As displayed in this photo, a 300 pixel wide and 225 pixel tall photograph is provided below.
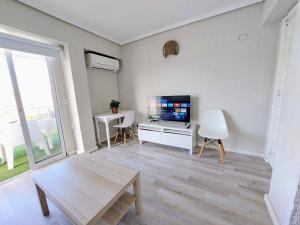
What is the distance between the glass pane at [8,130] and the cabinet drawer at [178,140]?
2.50 meters

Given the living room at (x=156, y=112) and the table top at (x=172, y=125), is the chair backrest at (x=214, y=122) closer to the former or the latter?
the living room at (x=156, y=112)

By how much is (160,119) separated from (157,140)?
1.69 feet

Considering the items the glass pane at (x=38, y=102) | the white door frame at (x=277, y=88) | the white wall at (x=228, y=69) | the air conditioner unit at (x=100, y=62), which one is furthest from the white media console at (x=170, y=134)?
the glass pane at (x=38, y=102)

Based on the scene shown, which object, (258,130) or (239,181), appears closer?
(239,181)

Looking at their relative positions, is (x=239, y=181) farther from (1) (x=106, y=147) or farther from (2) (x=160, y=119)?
(1) (x=106, y=147)

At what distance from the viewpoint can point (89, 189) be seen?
42.2 inches

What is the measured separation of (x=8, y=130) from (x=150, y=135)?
7.92 ft

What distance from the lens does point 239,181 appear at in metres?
1.69

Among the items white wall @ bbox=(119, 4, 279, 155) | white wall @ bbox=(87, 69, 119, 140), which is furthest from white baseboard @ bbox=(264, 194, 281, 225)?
white wall @ bbox=(87, 69, 119, 140)

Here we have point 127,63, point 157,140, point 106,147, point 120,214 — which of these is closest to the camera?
point 120,214

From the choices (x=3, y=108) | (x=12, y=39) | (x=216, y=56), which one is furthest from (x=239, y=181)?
(x=12, y=39)

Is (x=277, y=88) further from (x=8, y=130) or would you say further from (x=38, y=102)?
(x=8, y=130)

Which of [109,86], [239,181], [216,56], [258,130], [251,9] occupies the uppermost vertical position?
[251,9]

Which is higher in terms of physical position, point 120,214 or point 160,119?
point 160,119
